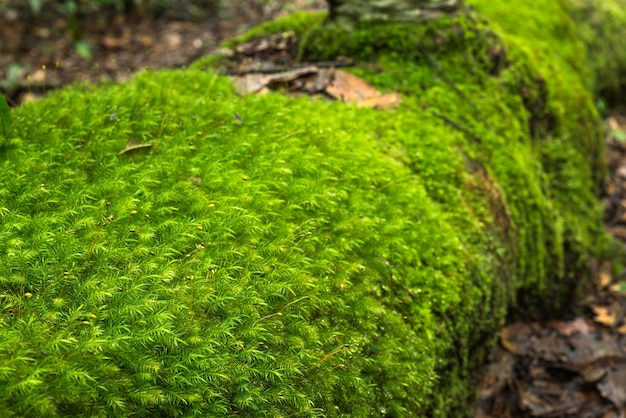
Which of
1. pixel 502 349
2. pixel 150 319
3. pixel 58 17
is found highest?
pixel 150 319

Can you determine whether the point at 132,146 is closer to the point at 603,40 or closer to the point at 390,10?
the point at 390,10

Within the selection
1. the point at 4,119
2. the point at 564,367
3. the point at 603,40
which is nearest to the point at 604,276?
the point at 564,367

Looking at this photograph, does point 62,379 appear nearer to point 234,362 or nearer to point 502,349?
point 234,362

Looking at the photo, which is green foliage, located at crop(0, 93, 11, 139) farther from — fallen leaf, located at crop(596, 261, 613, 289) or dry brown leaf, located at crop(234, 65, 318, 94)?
fallen leaf, located at crop(596, 261, 613, 289)

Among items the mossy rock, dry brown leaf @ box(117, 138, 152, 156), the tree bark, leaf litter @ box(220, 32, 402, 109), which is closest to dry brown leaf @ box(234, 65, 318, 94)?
leaf litter @ box(220, 32, 402, 109)

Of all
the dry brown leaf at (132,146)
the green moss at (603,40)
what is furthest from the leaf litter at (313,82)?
the green moss at (603,40)

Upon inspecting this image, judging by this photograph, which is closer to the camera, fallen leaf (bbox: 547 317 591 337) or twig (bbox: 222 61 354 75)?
twig (bbox: 222 61 354 75)

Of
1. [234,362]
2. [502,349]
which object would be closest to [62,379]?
[234,362]
